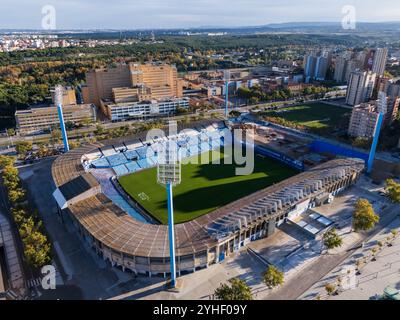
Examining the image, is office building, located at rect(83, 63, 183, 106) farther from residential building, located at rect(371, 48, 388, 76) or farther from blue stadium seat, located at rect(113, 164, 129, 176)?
residential building, located at rect(371, 48, 388, 76)

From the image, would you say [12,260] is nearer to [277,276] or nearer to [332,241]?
[277,276]

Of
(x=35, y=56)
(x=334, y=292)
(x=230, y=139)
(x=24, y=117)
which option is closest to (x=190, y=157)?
(x=230, y=139)

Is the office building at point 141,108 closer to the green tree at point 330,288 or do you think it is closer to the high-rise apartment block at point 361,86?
the high-rise apartment block at point 361,86

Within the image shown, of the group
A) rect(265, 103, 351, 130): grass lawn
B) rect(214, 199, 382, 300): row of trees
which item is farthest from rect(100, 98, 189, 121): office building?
rect(214, 199, 382, 300): row of trees

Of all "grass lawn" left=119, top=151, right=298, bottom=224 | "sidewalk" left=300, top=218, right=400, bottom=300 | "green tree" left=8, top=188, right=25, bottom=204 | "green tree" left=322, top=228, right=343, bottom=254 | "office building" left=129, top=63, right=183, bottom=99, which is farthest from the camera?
"office building" left=129, top=63, right=183, bottom=99

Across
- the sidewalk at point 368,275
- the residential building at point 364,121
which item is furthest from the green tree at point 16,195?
the residential building at point 364,121

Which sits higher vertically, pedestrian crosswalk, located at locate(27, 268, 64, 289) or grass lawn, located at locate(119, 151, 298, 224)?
grass lawn, located at locate(119, 151, 298, 224)

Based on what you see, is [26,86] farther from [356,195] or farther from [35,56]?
[356,195]
